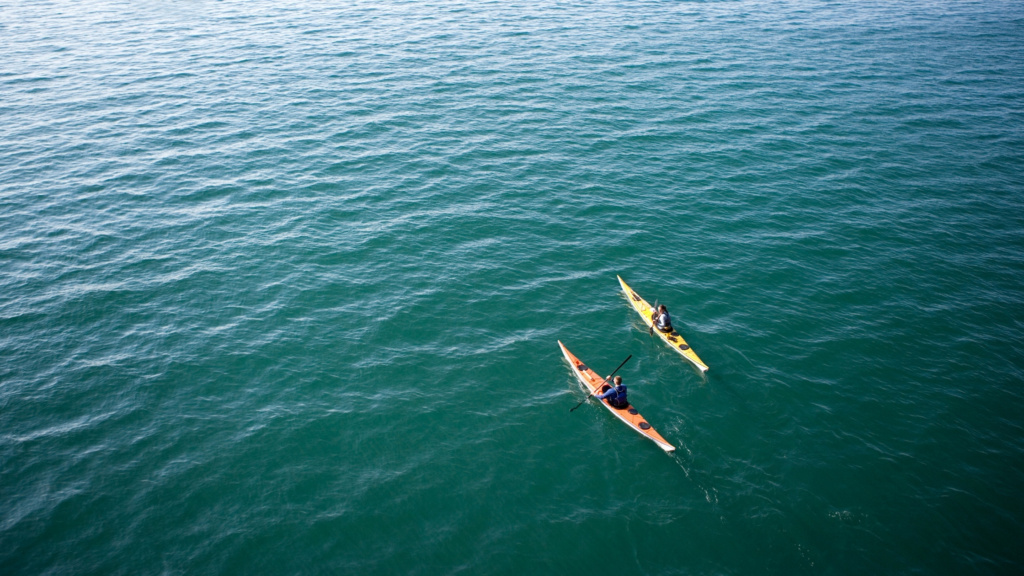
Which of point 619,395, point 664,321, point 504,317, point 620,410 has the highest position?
point 664,321

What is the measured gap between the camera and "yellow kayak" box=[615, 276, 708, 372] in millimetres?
33750

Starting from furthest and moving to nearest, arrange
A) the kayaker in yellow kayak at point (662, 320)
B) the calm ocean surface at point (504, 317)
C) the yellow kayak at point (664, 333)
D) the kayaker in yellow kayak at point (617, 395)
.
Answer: the kayaker in yellow kayak at point (662, 320) < the yellow kayak at point (664, 333) < the kayaker in yellow kayak at point (617, 395) < the calm ocean surface at point (504, 317)

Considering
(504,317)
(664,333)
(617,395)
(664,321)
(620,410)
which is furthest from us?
(504,317)

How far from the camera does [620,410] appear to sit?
3078cm

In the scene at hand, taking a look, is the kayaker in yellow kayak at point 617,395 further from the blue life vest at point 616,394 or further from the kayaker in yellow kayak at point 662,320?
the kayaker in yellow kayak at point 662,320

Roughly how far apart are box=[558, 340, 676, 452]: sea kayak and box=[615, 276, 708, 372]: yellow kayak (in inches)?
202

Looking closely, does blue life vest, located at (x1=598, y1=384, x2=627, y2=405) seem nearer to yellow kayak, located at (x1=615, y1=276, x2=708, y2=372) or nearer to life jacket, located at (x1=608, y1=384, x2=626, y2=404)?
life jacket, located at (x1=608, y1=384, x2=626, y2=404)

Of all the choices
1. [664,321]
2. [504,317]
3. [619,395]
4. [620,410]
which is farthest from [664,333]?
[504,317]

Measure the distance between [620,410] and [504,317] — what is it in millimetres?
10232

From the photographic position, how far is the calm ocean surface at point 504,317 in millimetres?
26062

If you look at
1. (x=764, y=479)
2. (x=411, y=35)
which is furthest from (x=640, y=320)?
(x=411, y=35)

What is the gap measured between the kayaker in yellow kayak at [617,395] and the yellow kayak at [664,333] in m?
5.35

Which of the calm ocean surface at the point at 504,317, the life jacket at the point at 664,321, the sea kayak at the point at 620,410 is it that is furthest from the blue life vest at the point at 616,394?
the life jacket at the point at 664,321

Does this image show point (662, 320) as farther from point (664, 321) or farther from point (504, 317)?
point (504, 317)
